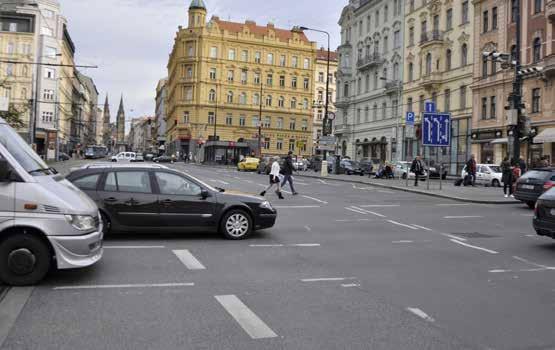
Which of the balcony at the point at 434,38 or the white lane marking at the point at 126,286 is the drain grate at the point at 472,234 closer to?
the white lane marking at the point at 126,286

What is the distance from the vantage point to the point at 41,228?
6777 millimetres

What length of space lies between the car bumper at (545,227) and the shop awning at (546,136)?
2782 centimetres

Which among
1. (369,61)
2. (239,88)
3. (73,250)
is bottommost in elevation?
(73,250)

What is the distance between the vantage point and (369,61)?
6222 cm

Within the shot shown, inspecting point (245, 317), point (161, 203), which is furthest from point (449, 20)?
point (245, 317)

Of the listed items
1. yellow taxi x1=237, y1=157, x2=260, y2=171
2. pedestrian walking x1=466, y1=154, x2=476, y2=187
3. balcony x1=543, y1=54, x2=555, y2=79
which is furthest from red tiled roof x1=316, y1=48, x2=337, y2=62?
pedestrian walking x1=466, y1=154, x2=476, y2=187

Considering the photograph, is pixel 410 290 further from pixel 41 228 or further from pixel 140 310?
pixel 41 228

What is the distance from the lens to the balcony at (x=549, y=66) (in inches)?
1414

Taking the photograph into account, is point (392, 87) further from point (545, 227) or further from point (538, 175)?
point (545, 227)

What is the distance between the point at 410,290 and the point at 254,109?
283 ft

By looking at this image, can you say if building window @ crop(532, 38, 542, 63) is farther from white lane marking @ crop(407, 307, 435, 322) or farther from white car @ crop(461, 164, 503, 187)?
white lane marking @ crop(407, 307, 435, 322)

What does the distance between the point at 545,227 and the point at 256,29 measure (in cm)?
8747

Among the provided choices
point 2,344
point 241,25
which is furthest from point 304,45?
point 2,344

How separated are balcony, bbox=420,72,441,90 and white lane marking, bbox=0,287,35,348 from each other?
155ft
